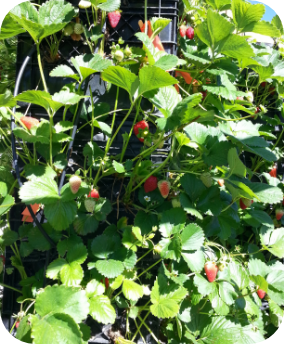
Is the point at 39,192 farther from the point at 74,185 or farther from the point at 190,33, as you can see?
the point at 190,33

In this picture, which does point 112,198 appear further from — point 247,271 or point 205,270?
point 247,271

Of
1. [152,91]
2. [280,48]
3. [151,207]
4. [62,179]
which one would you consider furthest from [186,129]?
[280,48]

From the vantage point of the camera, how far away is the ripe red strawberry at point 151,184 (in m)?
0.90

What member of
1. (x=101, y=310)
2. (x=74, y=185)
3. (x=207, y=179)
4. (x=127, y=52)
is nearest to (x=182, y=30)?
(x=127, y=52)

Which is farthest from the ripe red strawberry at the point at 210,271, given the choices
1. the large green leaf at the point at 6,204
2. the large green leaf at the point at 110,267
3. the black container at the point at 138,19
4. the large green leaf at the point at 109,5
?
the large green leaf at the point at 109,5

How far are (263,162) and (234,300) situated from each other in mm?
668

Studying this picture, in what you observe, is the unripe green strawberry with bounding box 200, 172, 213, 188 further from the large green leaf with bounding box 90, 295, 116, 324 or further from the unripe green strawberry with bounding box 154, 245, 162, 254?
the large green leaf with bounding box 90, 295, 116, 324

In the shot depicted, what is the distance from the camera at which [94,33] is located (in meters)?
0.92

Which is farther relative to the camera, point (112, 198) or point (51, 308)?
point (112, 198)

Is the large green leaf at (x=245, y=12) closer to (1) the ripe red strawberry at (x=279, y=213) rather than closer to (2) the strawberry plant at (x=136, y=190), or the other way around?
(2) the strawberry plant at (x=136, y=190)

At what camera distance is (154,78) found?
27.0 inches

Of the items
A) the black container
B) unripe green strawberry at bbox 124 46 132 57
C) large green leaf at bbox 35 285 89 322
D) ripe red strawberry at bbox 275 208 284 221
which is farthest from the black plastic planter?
ripe red strawberry at bbox 275 208 284 221

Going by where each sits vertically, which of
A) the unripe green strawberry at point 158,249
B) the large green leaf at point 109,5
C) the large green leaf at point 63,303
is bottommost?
the unripe green strawberry at point 158,249

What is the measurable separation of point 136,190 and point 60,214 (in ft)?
1.01
